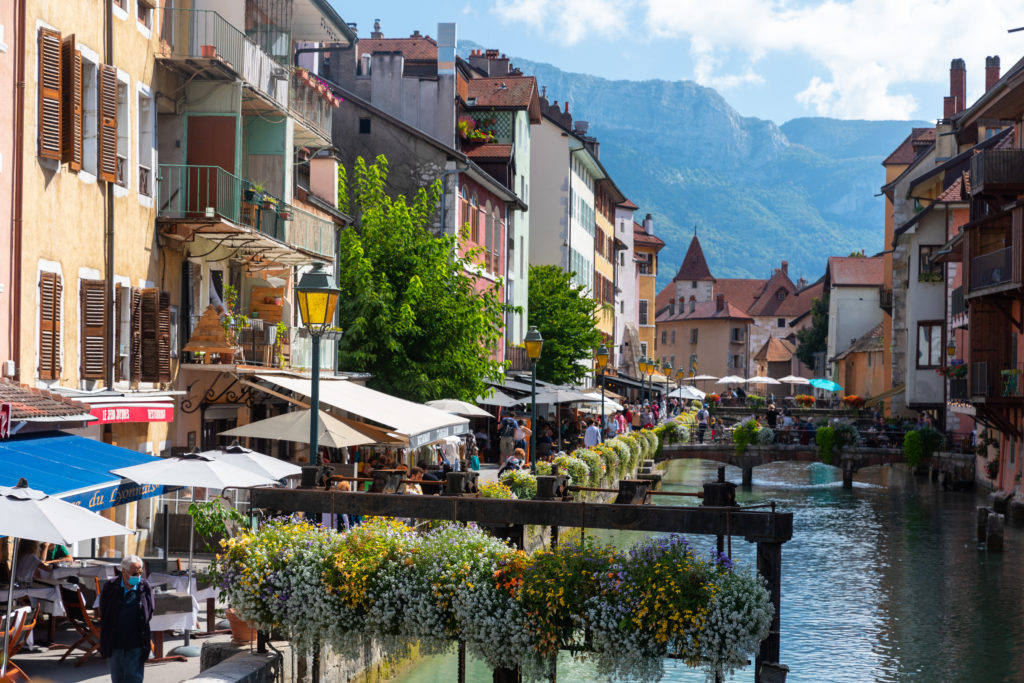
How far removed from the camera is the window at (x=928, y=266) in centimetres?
5191

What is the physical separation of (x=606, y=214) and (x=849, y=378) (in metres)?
24.9

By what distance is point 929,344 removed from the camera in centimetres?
5284

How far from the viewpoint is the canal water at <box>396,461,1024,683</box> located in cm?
1798

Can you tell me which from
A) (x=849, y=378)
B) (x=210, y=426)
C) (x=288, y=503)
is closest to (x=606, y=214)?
(x=849, y=378)

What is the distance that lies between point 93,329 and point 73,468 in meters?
5.06

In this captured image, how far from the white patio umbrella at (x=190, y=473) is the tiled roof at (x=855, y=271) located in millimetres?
84669

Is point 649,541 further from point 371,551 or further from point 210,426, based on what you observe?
point 210,426

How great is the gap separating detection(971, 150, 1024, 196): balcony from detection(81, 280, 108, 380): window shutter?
985 inches

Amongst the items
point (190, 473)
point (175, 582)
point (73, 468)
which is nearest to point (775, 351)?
point (190, 473)

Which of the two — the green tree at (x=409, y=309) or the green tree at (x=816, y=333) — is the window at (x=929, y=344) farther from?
the green tree at (x=816, y=333)

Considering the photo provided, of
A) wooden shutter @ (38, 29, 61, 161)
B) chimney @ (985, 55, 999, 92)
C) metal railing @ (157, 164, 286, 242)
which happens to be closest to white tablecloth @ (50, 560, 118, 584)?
wooden shutter @ (38, 29, 61, 161)

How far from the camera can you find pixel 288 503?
10.4m

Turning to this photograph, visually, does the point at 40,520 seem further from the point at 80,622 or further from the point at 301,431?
the point at 301,431

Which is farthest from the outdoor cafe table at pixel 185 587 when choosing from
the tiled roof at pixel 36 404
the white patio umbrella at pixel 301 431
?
the white patio umbrella at pixel 301 431
